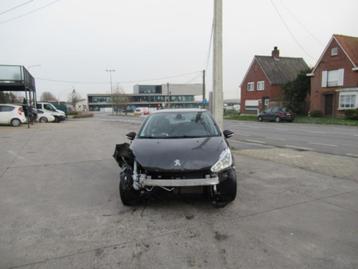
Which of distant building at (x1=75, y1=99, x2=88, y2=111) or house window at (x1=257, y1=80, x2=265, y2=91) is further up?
house window at (x1=257, y1=80, x2=265, y2=91)

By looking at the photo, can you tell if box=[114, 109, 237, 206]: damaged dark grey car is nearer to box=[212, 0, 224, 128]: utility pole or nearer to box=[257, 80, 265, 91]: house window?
box=[212, 0, 224, 128]: utility pole

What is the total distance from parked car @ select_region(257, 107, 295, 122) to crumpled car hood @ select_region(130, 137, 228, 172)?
24.0 metres

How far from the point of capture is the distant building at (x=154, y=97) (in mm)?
97125

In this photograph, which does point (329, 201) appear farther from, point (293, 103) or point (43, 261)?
point (293, 103)

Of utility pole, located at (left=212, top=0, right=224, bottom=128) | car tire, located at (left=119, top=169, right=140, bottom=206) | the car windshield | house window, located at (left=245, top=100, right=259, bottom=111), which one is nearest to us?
car tire, located at (left=119, top=169, right=140, bottom=206)

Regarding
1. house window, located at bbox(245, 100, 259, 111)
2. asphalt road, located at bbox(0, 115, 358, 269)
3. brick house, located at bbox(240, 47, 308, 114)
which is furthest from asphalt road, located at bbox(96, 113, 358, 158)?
house window, located at bbox(245, 100, 259, 111)

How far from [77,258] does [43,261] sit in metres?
0.33

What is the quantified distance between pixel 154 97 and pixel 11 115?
8217 cm

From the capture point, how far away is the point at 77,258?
9.12ft

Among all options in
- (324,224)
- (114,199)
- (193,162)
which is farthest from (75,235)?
(324,224)

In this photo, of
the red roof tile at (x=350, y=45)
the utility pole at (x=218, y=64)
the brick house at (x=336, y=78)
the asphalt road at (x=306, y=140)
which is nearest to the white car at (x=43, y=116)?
the asphalt road at (x=306, y=140)

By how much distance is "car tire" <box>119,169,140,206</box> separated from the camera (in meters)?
3.96

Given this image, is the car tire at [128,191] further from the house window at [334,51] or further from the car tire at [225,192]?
the house window at [334,51]

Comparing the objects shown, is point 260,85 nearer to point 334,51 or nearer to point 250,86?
point 250,86
